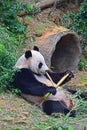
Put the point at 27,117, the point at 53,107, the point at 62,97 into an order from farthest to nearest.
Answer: the point at 62,97
the point at 53,107
the point at 27,117

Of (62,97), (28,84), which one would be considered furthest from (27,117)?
(62,97)

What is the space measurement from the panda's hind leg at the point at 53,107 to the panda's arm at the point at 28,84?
17 centimetres

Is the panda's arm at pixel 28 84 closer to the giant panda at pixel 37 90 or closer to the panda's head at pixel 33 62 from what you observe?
the giant panda at pixel 37 90

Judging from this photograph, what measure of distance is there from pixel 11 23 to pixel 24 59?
244 centimetres

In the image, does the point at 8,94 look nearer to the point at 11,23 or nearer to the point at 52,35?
the point at 52,35

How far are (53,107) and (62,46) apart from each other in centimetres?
357

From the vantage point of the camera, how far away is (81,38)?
11.7 metres

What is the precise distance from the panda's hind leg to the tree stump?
193cm

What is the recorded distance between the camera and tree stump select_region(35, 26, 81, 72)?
32.0 feet

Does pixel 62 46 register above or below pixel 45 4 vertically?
below

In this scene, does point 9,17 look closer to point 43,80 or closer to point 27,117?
point 43,80

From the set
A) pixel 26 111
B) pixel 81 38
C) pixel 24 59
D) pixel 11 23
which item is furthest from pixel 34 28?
pixel 26 111

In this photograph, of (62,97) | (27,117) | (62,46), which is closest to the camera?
(27,117)

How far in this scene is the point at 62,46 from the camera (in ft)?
36.8
